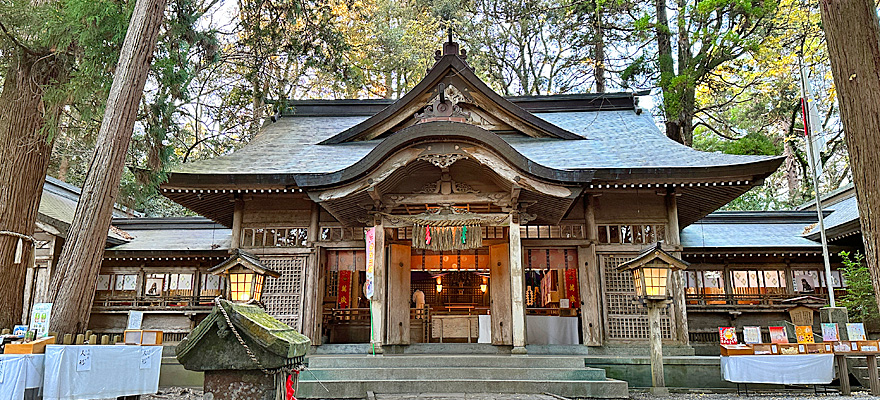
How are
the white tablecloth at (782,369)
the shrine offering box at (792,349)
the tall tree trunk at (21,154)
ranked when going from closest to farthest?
the tall tree trunk at (21,154) < the white tablecloth at (782,369) < the shrine offering box at (792,349)

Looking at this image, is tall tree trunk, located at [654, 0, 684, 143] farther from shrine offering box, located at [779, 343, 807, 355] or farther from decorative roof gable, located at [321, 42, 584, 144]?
shrine offering box, located at [779, 343, 807, 355]

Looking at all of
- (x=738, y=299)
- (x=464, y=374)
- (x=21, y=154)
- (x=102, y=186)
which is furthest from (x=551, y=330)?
(x=21, y=154)

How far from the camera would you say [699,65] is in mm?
16578

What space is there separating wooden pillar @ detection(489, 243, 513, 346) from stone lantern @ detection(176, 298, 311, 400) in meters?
7.76

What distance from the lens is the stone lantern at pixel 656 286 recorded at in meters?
8.46

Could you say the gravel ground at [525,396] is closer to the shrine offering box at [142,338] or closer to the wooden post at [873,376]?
the wooden post at [873,376]

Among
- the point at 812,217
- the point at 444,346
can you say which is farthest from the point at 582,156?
the point at 812,217

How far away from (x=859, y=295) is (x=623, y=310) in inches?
191

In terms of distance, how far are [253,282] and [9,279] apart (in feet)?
10.9

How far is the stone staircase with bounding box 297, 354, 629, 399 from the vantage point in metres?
A: 8.05

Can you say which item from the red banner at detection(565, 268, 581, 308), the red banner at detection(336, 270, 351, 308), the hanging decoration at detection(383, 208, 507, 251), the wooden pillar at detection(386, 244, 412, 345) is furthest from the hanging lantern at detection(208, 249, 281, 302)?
the red banner at detection(565, 268, 581, 308)

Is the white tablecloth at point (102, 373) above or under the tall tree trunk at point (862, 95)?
under

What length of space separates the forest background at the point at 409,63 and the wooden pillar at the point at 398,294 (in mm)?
3769

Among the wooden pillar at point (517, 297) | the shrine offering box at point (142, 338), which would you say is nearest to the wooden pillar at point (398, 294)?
the wooden pillar at point (517, 297)
